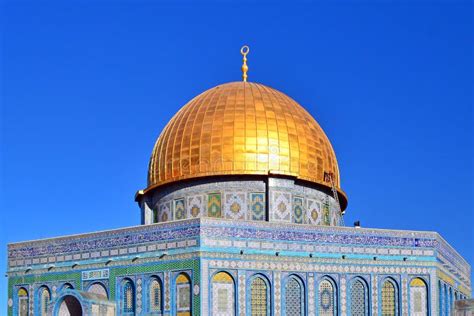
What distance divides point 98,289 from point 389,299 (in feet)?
29.4

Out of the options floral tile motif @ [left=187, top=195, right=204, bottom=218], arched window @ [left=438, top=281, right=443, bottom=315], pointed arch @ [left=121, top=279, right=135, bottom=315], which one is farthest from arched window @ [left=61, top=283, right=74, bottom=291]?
arched window @ [left=438, top=281, right=443, bottom=315]

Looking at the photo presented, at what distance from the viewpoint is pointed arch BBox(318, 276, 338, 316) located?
1247 inches

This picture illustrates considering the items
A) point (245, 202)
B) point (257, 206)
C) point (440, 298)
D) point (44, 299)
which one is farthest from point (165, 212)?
point (440, 298)

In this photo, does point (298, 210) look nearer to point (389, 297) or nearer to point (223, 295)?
point (389, 297)

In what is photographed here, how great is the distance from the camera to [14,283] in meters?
34.3

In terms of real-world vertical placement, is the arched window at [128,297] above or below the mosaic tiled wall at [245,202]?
below

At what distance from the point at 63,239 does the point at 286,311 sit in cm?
759

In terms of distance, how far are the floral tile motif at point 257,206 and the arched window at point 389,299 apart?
440cm

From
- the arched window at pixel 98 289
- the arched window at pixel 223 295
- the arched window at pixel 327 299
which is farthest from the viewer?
the arched window at pixel 98 289

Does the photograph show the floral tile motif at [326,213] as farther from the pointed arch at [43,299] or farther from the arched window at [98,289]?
the pointed arch at [43,299]

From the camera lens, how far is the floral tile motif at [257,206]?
3366 cm

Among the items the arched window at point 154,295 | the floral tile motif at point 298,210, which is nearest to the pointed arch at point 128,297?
the arched window at point 154,295

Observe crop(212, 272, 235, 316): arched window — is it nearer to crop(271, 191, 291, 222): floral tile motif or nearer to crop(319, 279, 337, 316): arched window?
crop(319, 279, 337, 316): arched window

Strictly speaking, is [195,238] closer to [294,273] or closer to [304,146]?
[294,273]
